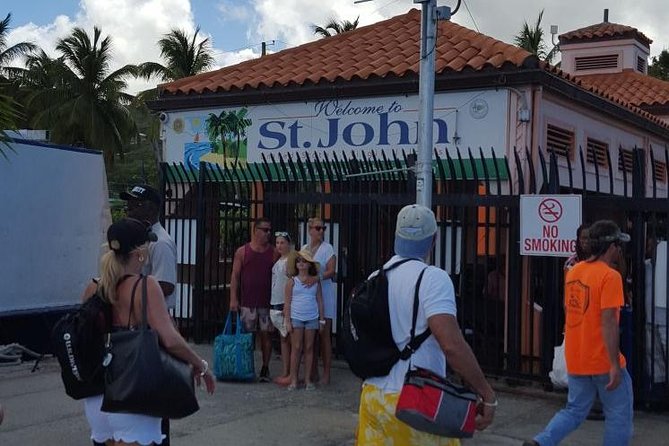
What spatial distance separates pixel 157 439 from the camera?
390 centimetres

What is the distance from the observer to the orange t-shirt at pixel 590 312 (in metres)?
5.35

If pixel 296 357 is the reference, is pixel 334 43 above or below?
above

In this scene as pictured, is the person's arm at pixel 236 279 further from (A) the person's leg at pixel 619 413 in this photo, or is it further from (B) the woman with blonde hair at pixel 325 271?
(A) the person's leg at pixel 619 413

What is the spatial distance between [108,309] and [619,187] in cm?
1163

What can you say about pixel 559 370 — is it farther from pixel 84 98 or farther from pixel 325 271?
pixel 84 98

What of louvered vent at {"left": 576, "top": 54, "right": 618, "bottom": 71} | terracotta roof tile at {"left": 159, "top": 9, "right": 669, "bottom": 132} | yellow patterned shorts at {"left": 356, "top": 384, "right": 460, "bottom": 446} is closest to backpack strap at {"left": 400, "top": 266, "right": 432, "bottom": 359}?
yellow patterned shorts at {"left": 356, "top": 384, "right": 460, "bottom": 446}

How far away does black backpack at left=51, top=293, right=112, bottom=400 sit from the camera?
12.6 feet

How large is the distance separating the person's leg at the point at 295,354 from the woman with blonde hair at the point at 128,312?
4.46m

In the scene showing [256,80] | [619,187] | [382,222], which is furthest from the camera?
[619,187]

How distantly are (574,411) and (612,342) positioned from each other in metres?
0.57

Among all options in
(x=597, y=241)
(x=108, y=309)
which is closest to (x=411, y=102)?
(x=597, y=241)

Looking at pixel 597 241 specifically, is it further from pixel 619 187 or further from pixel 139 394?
pixel 619 187

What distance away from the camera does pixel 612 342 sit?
5258 mm

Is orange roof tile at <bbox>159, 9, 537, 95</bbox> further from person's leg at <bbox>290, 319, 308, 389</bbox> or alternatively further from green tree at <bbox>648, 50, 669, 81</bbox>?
green tree at <bbox>648, 50, 669, 81</bbox>
